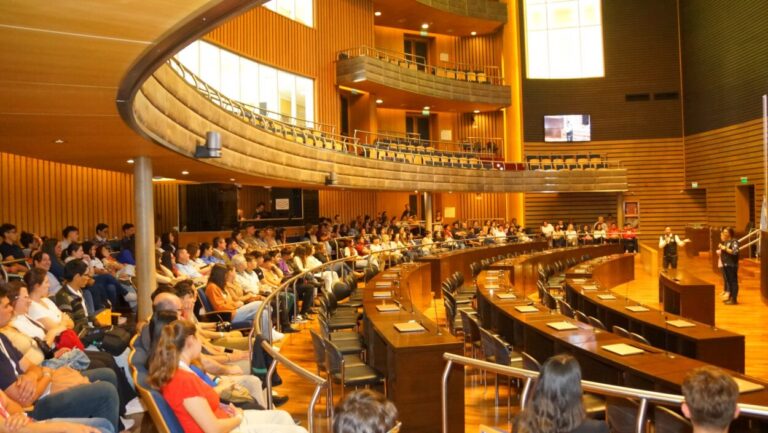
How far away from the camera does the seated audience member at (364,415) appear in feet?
7.03

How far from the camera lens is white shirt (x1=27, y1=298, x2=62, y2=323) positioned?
16.5 feet

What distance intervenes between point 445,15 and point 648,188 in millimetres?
10953

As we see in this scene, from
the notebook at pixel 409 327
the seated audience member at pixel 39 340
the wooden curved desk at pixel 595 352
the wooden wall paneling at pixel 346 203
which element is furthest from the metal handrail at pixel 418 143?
the seated audience member at pixel 39 340

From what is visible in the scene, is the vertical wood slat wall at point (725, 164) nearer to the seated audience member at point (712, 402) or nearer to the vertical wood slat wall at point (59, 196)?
the vertical wood slat wall at point (59, 196)

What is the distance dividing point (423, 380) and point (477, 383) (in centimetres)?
204

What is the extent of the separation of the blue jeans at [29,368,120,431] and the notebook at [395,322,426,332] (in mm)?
2515

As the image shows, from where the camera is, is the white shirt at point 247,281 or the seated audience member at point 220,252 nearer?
the white shirt at point 247,281

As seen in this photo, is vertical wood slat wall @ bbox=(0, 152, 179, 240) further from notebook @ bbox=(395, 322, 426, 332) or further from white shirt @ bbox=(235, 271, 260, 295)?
notebook @ bbox=(395, 322, 426, 332)

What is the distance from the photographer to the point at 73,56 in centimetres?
384

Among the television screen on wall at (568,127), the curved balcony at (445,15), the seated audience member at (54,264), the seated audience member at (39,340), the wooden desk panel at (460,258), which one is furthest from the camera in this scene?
the television screen on wall at (568,127)

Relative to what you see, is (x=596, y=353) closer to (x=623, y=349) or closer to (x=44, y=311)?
(x=623, y=349)

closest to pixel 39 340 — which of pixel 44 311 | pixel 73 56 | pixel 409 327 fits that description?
pixel 44 311

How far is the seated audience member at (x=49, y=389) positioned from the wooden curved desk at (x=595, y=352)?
3.54 meters

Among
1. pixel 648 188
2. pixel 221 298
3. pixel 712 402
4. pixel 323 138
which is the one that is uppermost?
pixel 323 138
